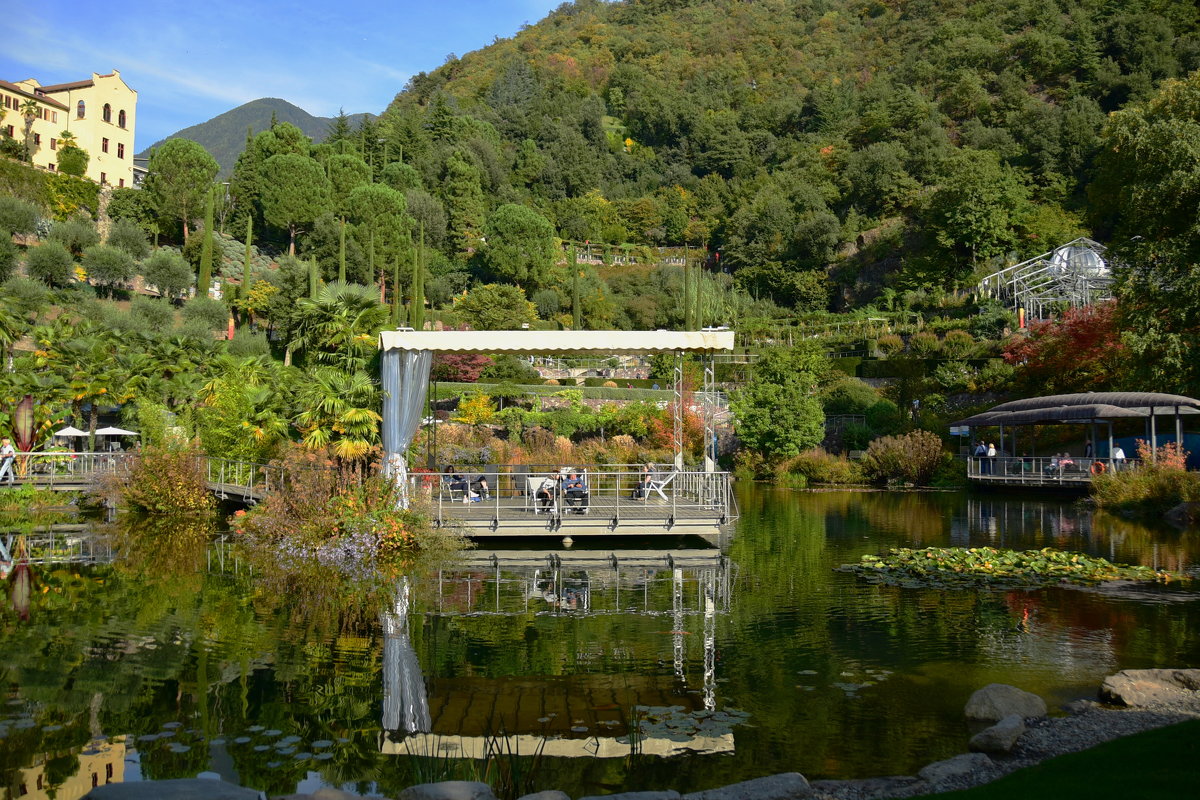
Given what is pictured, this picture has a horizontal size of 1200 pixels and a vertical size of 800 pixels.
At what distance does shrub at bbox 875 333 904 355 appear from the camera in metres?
43.3

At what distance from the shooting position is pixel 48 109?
5894 centimetres

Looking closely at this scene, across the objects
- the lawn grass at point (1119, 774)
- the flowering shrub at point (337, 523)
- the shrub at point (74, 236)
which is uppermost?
the shrub at point (74, 236)

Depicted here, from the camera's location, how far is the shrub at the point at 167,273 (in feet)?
155

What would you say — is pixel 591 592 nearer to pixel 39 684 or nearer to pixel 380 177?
pixel 39 684

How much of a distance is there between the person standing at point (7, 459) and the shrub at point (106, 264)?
22.2 m

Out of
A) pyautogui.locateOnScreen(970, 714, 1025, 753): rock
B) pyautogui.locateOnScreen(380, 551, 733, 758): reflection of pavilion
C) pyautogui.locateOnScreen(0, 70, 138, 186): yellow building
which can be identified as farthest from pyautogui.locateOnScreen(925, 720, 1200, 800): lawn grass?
pyautogui.locateOnScreen(0, 70, 138, 186): yellow building

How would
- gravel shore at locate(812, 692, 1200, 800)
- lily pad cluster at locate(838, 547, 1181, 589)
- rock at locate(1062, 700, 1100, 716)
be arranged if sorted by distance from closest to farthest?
gravel shore at locate(812, 692, 1200, 800) → rock at locate(1062, 700, 1100, 716) → lily pad cluster at locate(838, 547, 1181, 589)

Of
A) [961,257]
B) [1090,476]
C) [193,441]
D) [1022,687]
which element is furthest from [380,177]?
[1022,687]

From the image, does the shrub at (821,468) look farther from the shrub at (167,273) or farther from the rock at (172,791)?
the shrub at (167,273)

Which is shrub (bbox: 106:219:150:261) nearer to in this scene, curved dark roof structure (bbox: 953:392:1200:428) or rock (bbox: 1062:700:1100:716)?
curved dark roof structure (bbox: 953:392:1200:428)

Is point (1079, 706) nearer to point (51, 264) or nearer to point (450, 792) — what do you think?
point (450, 792)

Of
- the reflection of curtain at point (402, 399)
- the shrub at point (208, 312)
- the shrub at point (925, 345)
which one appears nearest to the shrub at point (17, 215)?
the shrub at point (208, 312)

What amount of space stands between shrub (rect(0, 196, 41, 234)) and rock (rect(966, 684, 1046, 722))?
48461 millimetres

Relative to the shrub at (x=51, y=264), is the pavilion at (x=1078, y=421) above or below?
below
